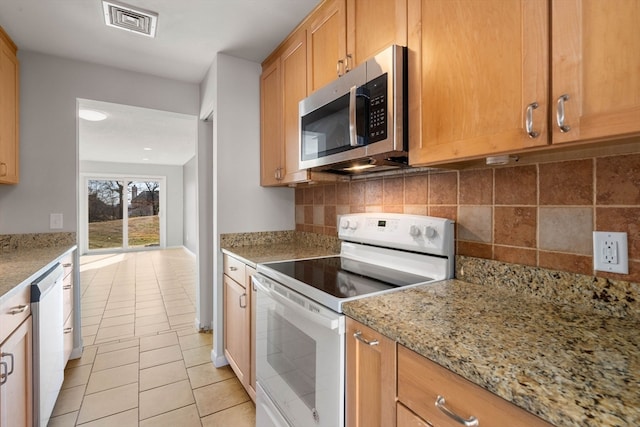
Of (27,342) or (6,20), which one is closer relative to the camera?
(27,342)

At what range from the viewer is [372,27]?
1.36 metres

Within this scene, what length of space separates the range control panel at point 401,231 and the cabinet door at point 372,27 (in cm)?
75

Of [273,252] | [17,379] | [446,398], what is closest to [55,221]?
[17,379]

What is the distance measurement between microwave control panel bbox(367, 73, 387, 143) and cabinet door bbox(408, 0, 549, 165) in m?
0.10

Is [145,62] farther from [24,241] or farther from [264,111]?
[24,241]

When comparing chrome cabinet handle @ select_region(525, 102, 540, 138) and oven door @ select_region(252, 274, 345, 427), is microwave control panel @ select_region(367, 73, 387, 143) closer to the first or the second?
chrome cabinet handle @ select_region(525, 102, 540, 138)

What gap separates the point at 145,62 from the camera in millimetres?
2404

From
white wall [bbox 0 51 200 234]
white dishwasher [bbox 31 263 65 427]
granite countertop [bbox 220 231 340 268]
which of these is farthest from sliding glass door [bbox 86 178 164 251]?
granite countertop [bbox 220 231 340 268]

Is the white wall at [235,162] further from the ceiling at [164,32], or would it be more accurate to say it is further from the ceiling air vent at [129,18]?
the ceiling air vent at [129,18]

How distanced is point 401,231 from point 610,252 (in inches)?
29.3

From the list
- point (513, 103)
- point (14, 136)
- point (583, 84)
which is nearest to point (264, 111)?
point (14, 136)

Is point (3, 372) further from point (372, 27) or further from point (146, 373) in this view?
point (372, 27)

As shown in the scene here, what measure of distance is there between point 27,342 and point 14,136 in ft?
5.15

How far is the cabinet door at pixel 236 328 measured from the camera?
1.87 meters
